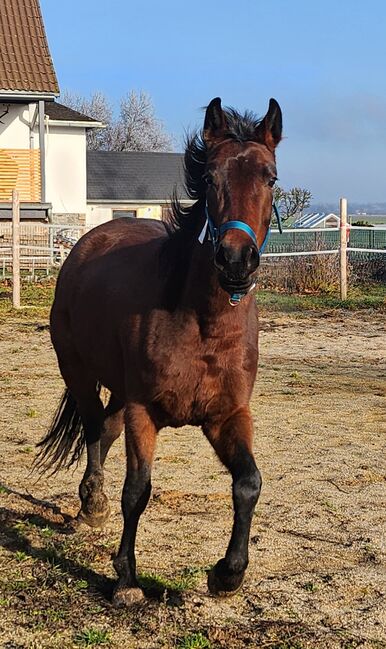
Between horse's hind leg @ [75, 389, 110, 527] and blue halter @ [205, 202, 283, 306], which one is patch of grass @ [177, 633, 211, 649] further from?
horse's hind leg @ [75, 389, 110, 527]

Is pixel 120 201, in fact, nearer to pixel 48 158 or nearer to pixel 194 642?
pixel 48 158

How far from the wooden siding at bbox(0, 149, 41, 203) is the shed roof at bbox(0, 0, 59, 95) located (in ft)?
6.67

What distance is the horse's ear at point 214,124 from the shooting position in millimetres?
3705

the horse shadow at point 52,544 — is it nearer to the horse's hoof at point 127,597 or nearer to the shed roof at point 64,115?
the horse's hoof at point 127,597

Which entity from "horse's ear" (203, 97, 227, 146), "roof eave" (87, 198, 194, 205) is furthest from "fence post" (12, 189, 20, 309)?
"roof eave" (87, 198, 194, 205)

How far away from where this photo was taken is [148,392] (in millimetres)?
3785

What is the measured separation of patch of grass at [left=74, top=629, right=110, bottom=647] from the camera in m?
3.35

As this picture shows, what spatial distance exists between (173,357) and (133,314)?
1.37 ft

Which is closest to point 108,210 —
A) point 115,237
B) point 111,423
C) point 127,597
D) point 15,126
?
point 15,126

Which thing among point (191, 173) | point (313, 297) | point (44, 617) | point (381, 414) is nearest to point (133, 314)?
point (191, 173)

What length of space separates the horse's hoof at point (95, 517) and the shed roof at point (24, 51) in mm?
24873

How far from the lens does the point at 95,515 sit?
187 inches

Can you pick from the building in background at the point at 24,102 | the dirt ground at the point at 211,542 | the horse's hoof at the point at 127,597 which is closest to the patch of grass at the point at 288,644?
the dirt ground at the point at 211,542

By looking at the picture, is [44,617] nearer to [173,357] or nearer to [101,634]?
[101,634]
